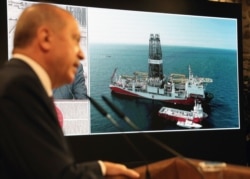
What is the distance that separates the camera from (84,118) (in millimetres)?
3582

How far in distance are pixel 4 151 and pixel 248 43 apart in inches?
179

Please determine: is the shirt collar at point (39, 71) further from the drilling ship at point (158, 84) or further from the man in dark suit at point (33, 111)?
the drilling ship at point (158, 84)

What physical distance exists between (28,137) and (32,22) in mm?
342

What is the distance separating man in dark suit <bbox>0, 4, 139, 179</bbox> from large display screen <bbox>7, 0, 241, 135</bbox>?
212 centimetres

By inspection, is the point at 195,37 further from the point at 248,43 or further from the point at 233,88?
the point at 248,43

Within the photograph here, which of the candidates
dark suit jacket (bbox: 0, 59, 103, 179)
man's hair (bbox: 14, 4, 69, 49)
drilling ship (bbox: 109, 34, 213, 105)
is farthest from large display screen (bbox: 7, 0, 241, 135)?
dark suit jacket (bbox: 0, 59, 103, 179)

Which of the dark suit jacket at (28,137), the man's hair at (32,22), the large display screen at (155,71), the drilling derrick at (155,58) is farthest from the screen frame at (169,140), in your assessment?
the dark suit jacket at (28,137)

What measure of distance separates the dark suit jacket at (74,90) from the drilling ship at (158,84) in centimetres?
28

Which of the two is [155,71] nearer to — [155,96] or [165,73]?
[165,73]

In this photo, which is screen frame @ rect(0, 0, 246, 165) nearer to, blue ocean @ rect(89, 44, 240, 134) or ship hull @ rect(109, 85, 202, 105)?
blue ocean @ rect(89, 44, 240, 134)

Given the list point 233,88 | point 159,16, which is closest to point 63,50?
point 159,16

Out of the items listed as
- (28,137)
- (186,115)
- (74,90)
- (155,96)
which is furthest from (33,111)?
(186,115)

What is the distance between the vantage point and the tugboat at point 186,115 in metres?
4.01

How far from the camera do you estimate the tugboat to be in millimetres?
4008
